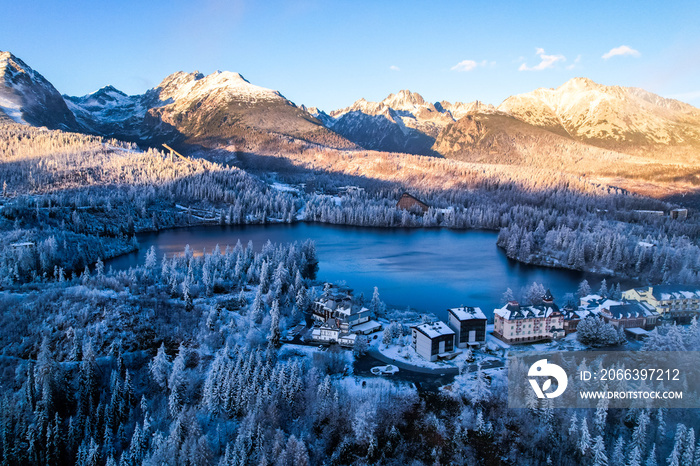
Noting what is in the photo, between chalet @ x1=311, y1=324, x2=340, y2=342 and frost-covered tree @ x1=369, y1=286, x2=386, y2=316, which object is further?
frost-covered tree @ x1=369, y1=286, x2=386, y2=316

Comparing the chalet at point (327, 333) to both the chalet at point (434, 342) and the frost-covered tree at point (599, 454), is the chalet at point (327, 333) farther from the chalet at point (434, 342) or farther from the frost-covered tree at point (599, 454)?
the frost-covered tree at point (599, 454)

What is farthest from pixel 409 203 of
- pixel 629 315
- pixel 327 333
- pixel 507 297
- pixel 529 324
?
pixel 327 333

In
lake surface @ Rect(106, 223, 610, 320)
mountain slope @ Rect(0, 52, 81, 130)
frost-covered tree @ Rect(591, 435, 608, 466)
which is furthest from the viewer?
mountain slope @ Rect(0, 52, 81, 130)

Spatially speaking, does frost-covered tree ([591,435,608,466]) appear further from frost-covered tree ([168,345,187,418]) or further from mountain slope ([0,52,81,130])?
mountain slope ([0,52,81,130])

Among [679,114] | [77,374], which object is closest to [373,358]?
[77,374]

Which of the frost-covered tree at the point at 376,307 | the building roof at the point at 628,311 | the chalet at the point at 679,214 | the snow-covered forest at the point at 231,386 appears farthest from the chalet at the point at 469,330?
the chalet at the point at 679,214

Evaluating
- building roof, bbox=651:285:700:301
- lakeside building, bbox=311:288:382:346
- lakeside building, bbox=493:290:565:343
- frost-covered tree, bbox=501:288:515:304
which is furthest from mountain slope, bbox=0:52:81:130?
building roof, bbox=651:285:700:301

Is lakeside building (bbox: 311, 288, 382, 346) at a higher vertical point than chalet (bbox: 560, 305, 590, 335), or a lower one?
lower
